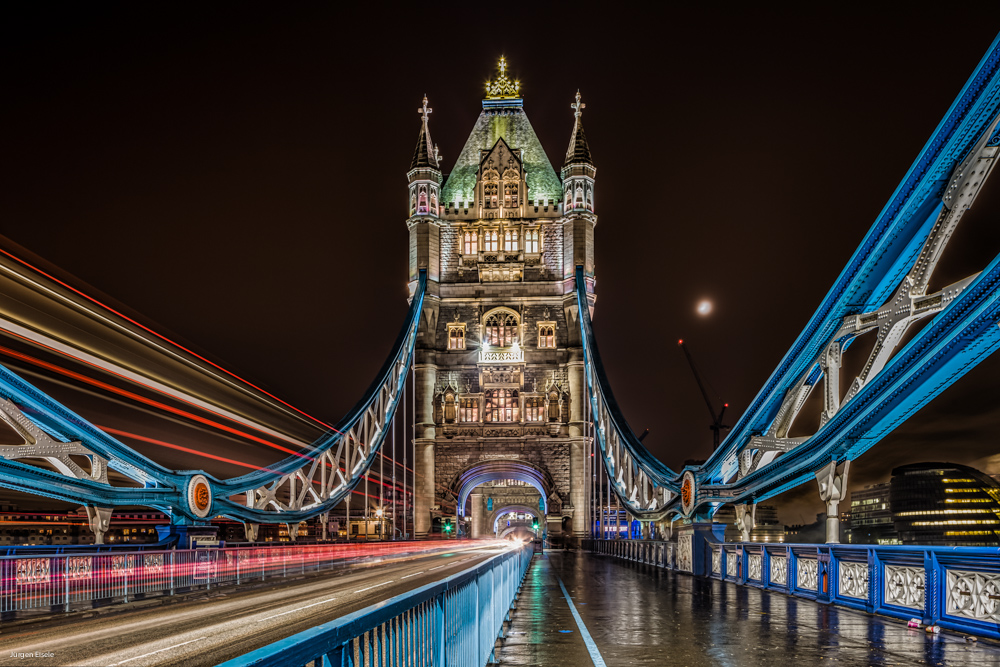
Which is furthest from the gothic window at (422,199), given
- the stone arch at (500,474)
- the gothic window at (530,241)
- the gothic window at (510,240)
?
the stone arch at (500,474)

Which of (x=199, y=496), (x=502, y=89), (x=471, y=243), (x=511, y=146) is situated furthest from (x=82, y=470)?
(x=502, y=89)

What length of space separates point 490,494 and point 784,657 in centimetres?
8500

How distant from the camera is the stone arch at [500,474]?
55.1 meters

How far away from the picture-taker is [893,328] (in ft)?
56.7

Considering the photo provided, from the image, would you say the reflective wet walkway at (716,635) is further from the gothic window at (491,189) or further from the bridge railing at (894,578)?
the gothic window at (491,189)

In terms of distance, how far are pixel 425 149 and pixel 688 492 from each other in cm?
4338

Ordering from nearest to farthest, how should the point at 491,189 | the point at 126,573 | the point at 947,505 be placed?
the point at 126,573, the point at 491,189, the point at 947,505

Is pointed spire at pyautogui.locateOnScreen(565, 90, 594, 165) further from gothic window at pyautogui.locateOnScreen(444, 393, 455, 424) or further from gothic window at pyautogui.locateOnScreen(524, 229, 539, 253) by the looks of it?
gothic window at pyautogui.locateOnScreen(444, 393, 455, 424)

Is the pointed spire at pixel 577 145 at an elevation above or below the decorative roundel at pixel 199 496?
above

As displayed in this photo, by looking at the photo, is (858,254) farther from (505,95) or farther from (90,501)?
(505,95)

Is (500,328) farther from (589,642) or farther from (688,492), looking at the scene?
(589,642)

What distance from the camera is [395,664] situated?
155 inches

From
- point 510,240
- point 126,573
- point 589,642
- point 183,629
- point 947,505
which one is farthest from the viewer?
point 947,505

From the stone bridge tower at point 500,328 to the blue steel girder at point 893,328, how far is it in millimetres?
31460
